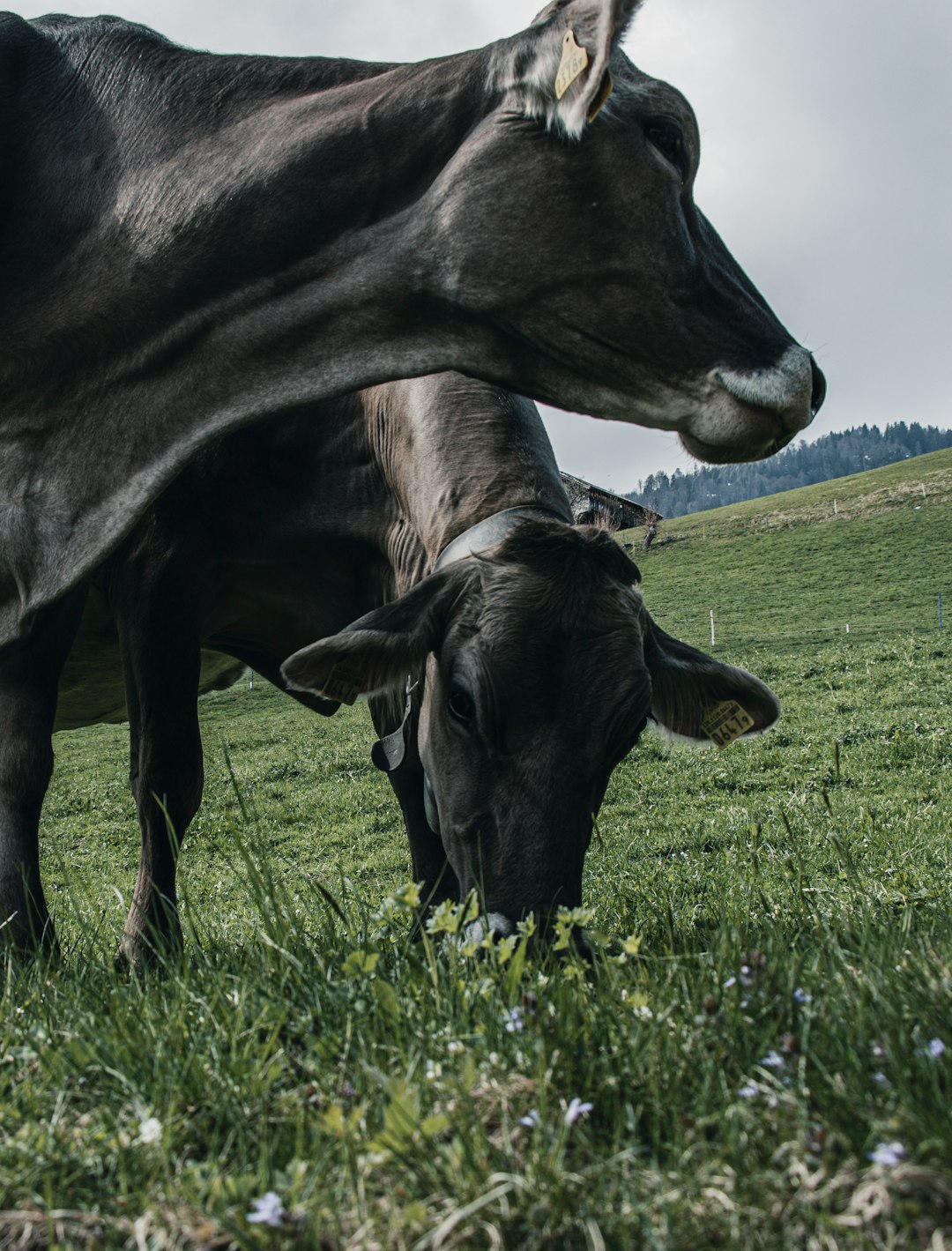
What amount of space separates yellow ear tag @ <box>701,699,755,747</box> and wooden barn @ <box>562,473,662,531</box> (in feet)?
3.79

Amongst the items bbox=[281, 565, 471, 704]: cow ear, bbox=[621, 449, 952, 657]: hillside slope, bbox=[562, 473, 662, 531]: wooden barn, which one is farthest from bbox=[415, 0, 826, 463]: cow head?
bbox=[621, 449, 952, 657]: hillside slope

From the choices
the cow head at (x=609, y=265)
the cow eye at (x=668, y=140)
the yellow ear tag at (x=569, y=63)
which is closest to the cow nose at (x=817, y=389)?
the cow head at (x=609, y=265)

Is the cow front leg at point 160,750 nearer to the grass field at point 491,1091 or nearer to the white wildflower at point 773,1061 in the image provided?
the grass field at point 491,1091

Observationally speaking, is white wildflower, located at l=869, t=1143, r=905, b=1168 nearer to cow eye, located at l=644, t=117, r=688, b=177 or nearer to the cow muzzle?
the cow muzzle

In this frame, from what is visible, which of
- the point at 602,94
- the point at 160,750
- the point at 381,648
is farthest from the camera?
the point at 160,750

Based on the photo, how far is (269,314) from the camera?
4.43 meters

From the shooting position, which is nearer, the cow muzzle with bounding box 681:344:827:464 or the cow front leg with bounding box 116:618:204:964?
the cow muzzle with bounding box 681:344:827:464

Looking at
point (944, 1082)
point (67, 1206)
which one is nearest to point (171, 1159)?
point (67, 1206)

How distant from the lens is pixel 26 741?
5.05m

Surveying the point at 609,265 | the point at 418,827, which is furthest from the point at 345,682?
the point at 609,265

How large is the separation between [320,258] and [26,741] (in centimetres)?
249

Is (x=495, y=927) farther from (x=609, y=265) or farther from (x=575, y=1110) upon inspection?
(x=609, y=265)

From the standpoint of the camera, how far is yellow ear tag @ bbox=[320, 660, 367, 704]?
4.81 m

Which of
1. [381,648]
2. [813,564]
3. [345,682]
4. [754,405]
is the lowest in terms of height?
[345,682]
